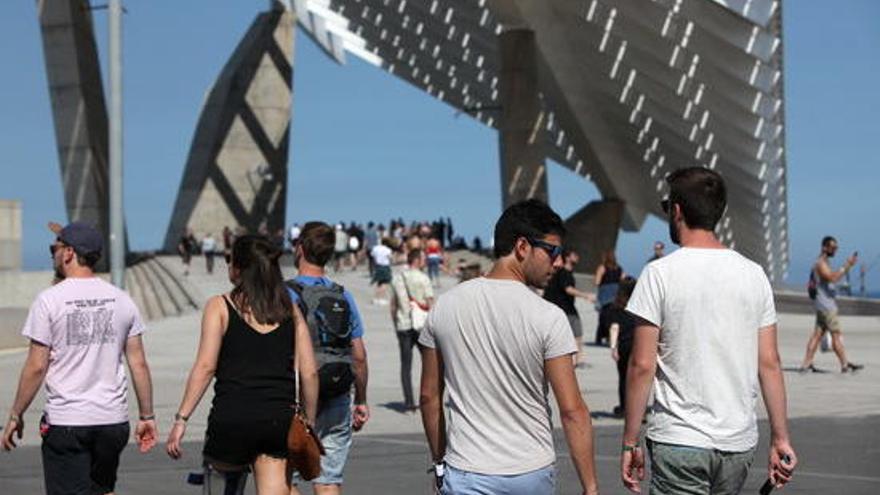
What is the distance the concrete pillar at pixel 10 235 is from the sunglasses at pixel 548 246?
28.9m

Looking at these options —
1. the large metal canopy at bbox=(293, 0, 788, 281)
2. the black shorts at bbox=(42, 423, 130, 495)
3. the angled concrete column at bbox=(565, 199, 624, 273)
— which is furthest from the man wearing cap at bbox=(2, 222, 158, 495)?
the angled concrete column at bbox=(565, 199, 624, 273)

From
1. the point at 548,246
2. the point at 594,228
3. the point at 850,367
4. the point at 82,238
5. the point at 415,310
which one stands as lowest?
the point at 594,228

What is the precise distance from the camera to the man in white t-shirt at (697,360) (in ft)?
17.5

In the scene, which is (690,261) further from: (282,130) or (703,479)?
(282,130)

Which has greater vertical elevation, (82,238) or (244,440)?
(82,238)

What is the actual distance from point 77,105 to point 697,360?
38.0m

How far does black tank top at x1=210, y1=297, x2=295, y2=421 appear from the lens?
6.16 metres

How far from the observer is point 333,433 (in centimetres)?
745

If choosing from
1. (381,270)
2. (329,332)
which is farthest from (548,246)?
(381,270)

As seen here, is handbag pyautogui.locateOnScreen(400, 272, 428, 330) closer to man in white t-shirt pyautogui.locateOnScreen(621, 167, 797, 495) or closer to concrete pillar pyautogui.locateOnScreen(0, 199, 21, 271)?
man in white t-shirt pyautogui.locateOnScreen(621, 167, 797, 495)

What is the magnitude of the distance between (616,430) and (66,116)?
30557 mm

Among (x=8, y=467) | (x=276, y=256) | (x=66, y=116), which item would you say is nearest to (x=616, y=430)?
(x=8, y=467)

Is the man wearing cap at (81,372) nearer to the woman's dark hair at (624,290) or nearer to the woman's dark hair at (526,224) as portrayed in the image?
the woman's dark hair at (526,224)

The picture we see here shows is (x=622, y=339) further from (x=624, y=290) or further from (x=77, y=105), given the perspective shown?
(x=77, y=105)
